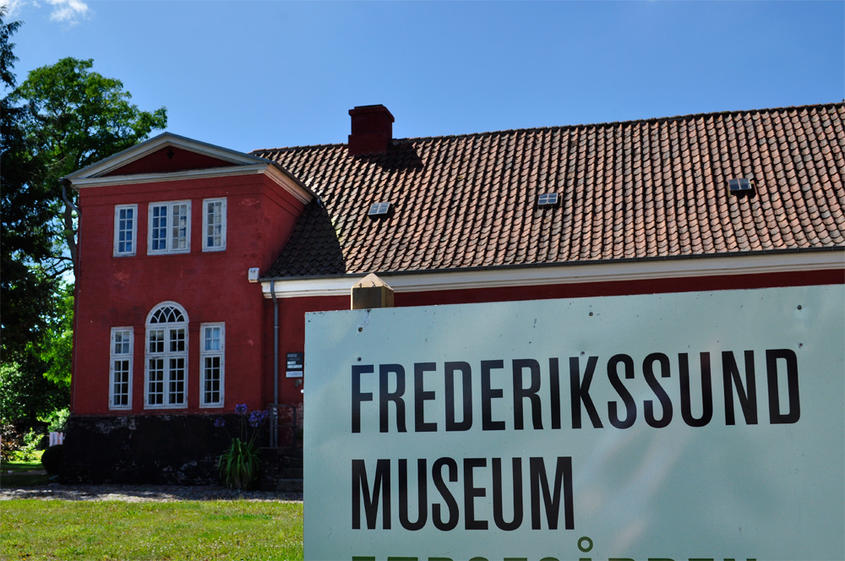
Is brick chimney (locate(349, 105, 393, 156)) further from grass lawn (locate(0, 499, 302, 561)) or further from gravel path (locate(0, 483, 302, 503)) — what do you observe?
grass lawn (locate(0, 499, 302, 561))

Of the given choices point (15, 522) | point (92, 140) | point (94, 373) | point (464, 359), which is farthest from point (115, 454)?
point (464, 359)

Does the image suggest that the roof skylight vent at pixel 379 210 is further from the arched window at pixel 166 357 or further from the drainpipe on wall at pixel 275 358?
the arched window at pixel 166 357

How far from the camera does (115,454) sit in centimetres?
1769

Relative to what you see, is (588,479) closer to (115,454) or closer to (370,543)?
(370,543)

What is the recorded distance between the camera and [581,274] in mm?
16562

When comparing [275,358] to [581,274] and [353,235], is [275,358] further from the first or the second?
[581,274]

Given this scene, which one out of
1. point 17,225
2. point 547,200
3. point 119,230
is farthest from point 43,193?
point 547,200

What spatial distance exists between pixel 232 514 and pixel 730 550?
10081 millimetres

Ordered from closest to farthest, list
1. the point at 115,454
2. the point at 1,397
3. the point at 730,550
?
the point at 730,550
the point at 115,454
the point at 1,397

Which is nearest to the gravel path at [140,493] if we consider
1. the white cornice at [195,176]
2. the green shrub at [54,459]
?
the green shrub at [54,459]

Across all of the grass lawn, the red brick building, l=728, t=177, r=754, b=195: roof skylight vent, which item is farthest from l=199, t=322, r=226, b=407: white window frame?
l=728, t=177, r=754, b=195: roof skylight vent

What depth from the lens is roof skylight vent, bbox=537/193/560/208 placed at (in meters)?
18.5

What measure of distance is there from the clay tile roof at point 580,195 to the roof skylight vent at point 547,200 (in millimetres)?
121

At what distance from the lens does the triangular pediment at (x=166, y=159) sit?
59.7 ft
